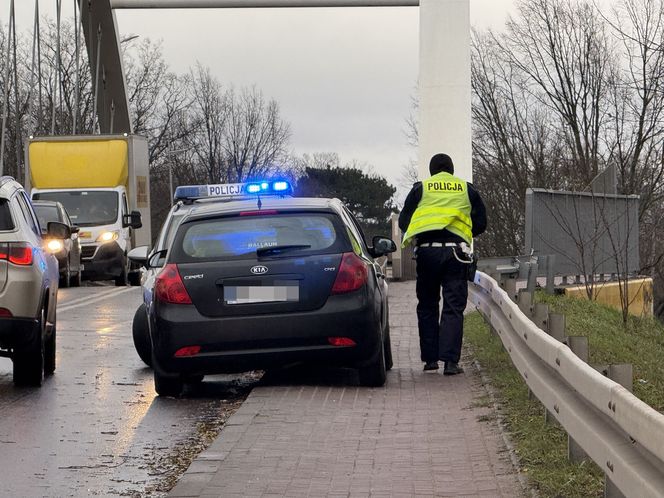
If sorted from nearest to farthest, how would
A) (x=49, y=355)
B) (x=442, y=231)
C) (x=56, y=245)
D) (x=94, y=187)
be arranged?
(x=442, y=231), (x=49, y=355), (x=56, y=245), (x=94, y=187)

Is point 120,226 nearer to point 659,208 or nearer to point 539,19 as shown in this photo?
point 659,208

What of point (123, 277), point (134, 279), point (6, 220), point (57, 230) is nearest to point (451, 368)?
point (6, 220)

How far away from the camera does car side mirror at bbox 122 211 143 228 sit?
2981cm

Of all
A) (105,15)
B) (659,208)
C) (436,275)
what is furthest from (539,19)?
(436,275)

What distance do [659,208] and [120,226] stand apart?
18.0 meters

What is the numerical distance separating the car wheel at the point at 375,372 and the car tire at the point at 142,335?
2.51 metres

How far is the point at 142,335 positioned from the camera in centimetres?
1261

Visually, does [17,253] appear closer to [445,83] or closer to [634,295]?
[634,295]

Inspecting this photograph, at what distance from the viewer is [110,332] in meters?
16.8

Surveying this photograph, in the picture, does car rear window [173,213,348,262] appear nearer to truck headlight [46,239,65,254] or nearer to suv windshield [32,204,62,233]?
truck headlight [46,239,65,254]

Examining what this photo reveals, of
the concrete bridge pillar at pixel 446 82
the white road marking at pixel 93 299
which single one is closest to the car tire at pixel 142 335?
the white road marking at pixel 93 299

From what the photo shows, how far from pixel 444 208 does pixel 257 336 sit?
1910 mm

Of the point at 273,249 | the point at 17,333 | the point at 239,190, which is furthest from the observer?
the point at 239,190

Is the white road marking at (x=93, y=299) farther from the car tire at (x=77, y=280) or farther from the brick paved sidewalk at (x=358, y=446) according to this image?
the brick paved sidewalk at (x=358, y=446)
